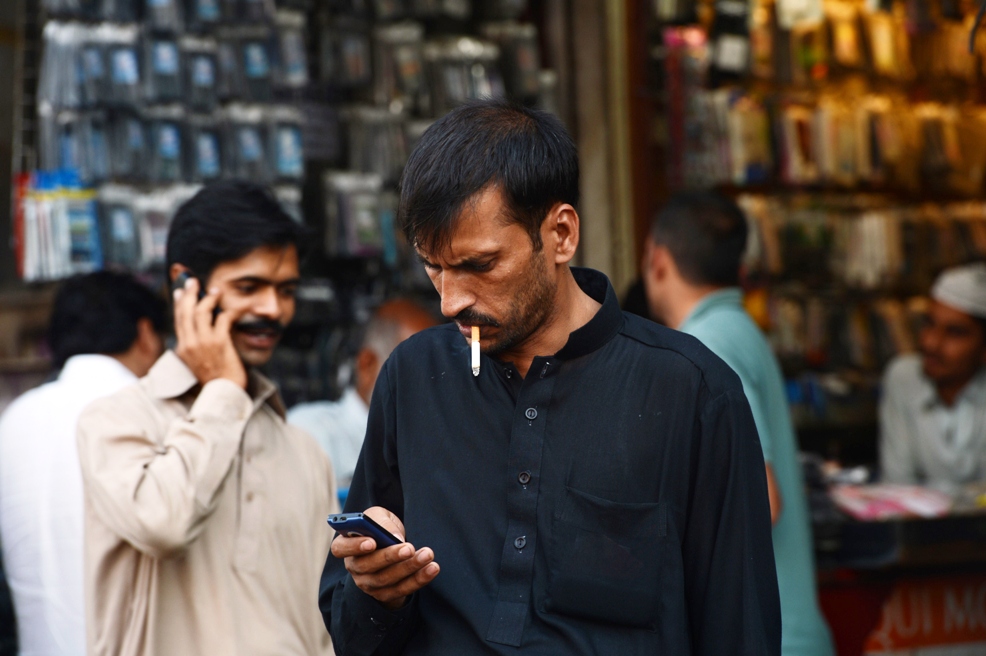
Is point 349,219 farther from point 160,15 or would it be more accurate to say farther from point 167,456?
point 167,456

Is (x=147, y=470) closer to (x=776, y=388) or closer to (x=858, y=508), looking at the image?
(x=776, y=388)

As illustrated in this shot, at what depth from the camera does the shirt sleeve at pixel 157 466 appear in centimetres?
233

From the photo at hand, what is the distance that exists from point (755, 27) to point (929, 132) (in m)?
1.63

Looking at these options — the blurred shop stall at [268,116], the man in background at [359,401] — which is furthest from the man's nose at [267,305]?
the blurred shop stall at [268,116]

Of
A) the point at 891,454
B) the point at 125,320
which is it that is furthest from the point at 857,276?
the point at 125,320

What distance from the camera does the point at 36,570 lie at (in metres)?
3.12

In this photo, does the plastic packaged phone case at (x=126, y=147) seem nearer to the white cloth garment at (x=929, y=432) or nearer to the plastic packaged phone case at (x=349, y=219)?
the plastic packaged phone case at (x=349, y=219)

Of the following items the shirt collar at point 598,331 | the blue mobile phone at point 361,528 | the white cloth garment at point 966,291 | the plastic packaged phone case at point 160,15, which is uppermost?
the plastic packaged phone case at point 160,15

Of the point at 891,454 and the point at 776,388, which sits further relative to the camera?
the point at 891,454

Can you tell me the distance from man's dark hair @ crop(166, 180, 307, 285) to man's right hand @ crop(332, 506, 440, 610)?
1212 mm

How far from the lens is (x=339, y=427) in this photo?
448 cm

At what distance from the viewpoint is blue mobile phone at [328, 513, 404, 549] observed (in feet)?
5.23

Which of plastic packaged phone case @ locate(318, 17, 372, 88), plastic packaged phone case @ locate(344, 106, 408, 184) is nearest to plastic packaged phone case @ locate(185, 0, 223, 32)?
plastic packaged phone case @ locate(318, 17, 372, 88)

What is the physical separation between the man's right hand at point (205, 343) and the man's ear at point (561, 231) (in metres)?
1.12
